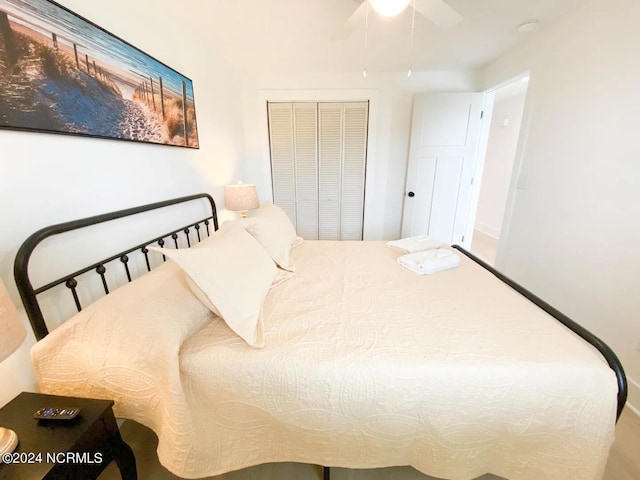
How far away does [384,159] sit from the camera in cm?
325

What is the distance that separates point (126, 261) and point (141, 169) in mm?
543

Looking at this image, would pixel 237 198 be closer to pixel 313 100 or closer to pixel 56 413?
pixel 313 100

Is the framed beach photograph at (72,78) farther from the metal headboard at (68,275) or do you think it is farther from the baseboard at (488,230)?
the baseboard at (488,230)

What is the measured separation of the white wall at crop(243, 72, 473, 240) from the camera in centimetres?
300

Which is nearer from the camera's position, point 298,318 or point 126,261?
point 298,318

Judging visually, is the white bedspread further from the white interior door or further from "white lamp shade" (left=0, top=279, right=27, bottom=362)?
the white interior door

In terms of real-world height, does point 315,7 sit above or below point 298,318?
above

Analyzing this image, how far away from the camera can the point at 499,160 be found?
15.3ft

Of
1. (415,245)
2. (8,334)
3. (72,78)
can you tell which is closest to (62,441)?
(8,334)

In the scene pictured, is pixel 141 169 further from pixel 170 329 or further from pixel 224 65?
pixel 224 65

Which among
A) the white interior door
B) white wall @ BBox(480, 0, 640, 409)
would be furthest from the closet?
white wall @ BBox(480, 0, 640, 409)

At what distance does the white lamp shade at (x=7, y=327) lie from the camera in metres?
0.59

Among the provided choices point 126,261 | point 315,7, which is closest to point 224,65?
point 315,7

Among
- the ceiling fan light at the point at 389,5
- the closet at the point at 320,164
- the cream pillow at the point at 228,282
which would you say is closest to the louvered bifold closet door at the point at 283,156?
the closet at the point at 320,164
